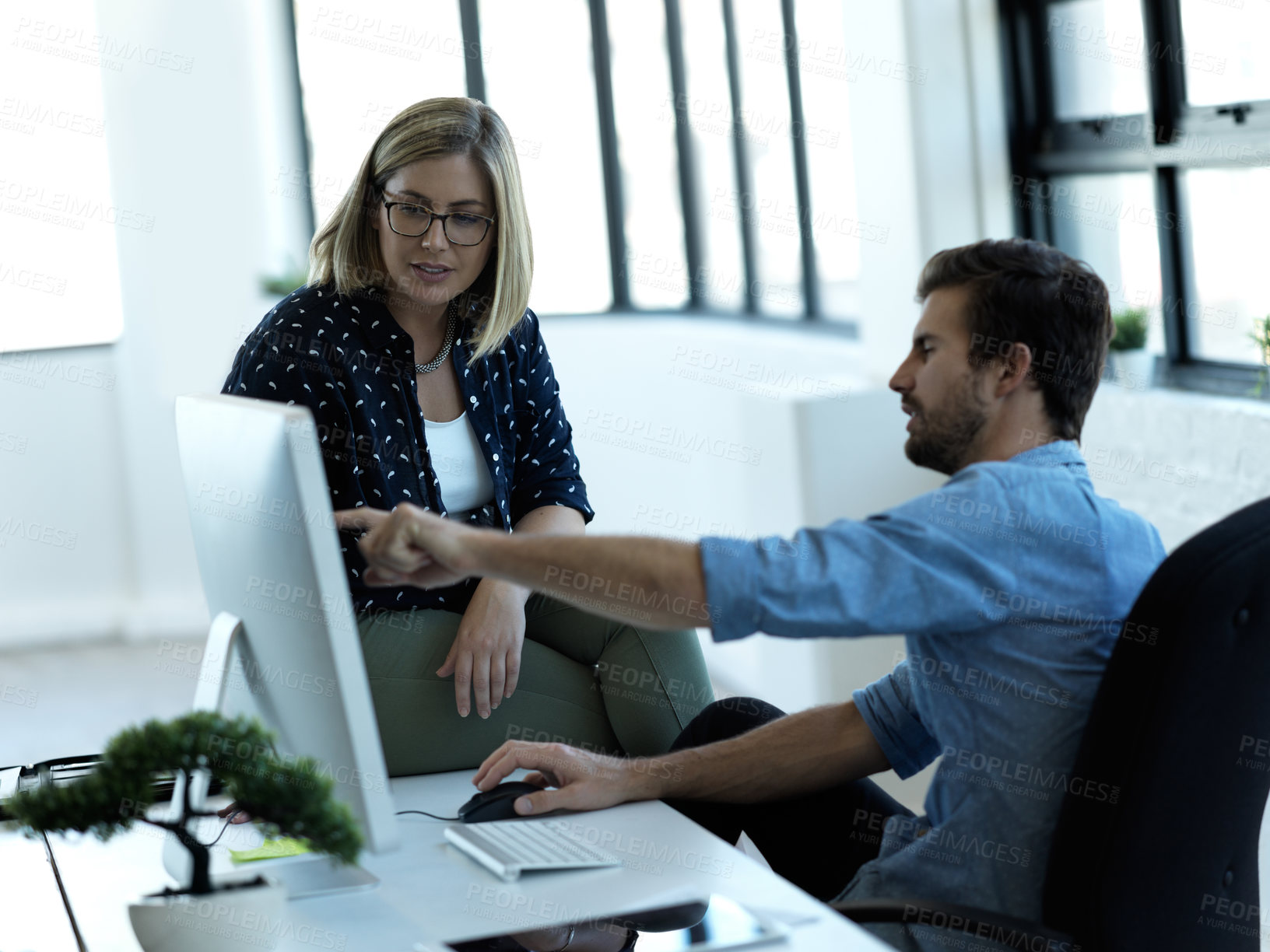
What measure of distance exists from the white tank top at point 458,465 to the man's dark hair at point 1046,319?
2.53 ft

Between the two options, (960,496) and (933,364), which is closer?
(960,496)

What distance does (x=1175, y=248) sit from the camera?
301 centimetres

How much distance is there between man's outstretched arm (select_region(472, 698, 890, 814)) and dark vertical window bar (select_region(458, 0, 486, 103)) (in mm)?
4684

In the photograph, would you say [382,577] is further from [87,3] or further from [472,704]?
[87,3]

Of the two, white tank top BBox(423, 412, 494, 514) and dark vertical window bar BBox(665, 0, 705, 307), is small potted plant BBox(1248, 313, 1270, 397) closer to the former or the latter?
white tank top BBox(423, 412, 494, 514)

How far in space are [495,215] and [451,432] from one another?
32 centimetres

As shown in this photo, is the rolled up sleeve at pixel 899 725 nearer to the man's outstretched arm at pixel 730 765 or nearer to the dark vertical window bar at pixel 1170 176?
the man's outstretched arm at pixel 730 765

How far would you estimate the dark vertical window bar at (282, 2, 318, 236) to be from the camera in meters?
6.01

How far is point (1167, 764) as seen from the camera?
3.98 ft

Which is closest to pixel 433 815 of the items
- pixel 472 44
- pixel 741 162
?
pixel 741 162

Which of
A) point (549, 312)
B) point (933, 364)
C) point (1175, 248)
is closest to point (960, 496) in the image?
point (933, 364)

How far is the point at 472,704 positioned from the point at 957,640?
2.14 ft

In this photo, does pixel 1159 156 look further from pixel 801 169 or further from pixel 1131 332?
pixel 801 169

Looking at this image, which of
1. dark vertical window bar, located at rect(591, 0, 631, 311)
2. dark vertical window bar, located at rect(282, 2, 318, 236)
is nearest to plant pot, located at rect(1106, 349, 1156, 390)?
dark vertical window bar, located at rect(591, 0, 631, 311)
